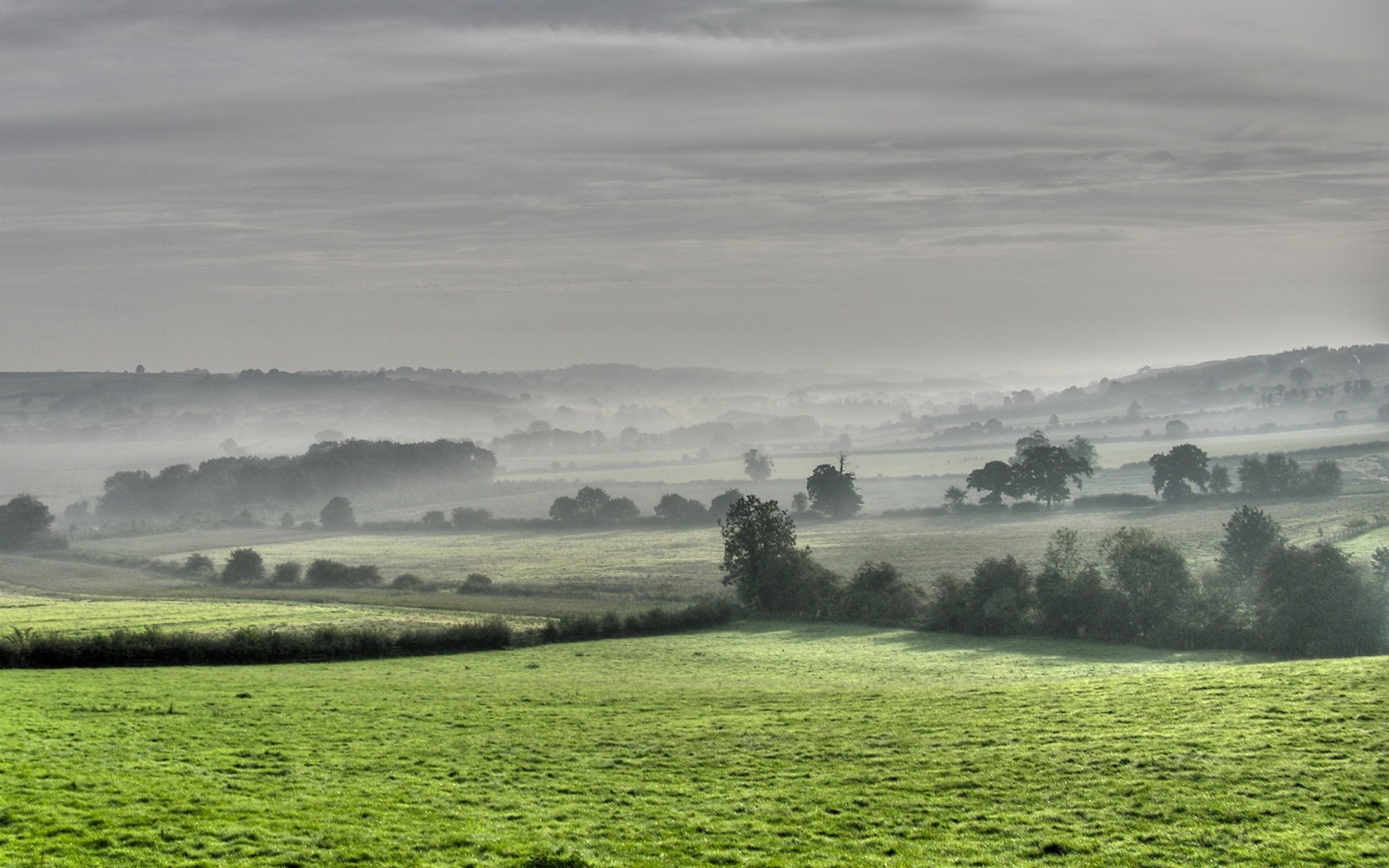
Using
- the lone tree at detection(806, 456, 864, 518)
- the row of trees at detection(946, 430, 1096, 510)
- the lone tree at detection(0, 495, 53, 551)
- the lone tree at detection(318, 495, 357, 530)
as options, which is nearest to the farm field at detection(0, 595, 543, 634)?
the lone tree at detection(0, 495, 53, 551)

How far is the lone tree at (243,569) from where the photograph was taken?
111625 mm

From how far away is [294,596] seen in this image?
96125 mm

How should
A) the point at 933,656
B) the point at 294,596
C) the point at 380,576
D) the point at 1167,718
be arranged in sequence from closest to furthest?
the point at 1167,718 < the point at 933,656 < the point at 294,596 < the point at 380,576

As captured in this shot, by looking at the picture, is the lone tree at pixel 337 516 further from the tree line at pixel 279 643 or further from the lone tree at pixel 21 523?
the tree line at pixel 279 643

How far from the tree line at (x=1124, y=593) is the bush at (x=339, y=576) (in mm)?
41314

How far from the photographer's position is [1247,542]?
83438 mm

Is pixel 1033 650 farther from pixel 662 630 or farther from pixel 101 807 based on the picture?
pixel 101 807

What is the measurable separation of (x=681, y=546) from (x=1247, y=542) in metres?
67.2

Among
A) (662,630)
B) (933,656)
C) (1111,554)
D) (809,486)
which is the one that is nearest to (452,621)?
(662,630)

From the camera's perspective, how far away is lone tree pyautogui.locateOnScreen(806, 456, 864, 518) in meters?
157

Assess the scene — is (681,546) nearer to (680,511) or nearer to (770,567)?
(680,511)

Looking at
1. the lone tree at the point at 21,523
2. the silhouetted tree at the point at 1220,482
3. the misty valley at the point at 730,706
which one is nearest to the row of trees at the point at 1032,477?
the silhouetted tree at the point at 1220,482

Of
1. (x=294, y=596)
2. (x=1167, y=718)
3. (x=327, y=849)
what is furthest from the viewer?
(x=294, y=596)

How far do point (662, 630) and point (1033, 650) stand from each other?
25684 mm
